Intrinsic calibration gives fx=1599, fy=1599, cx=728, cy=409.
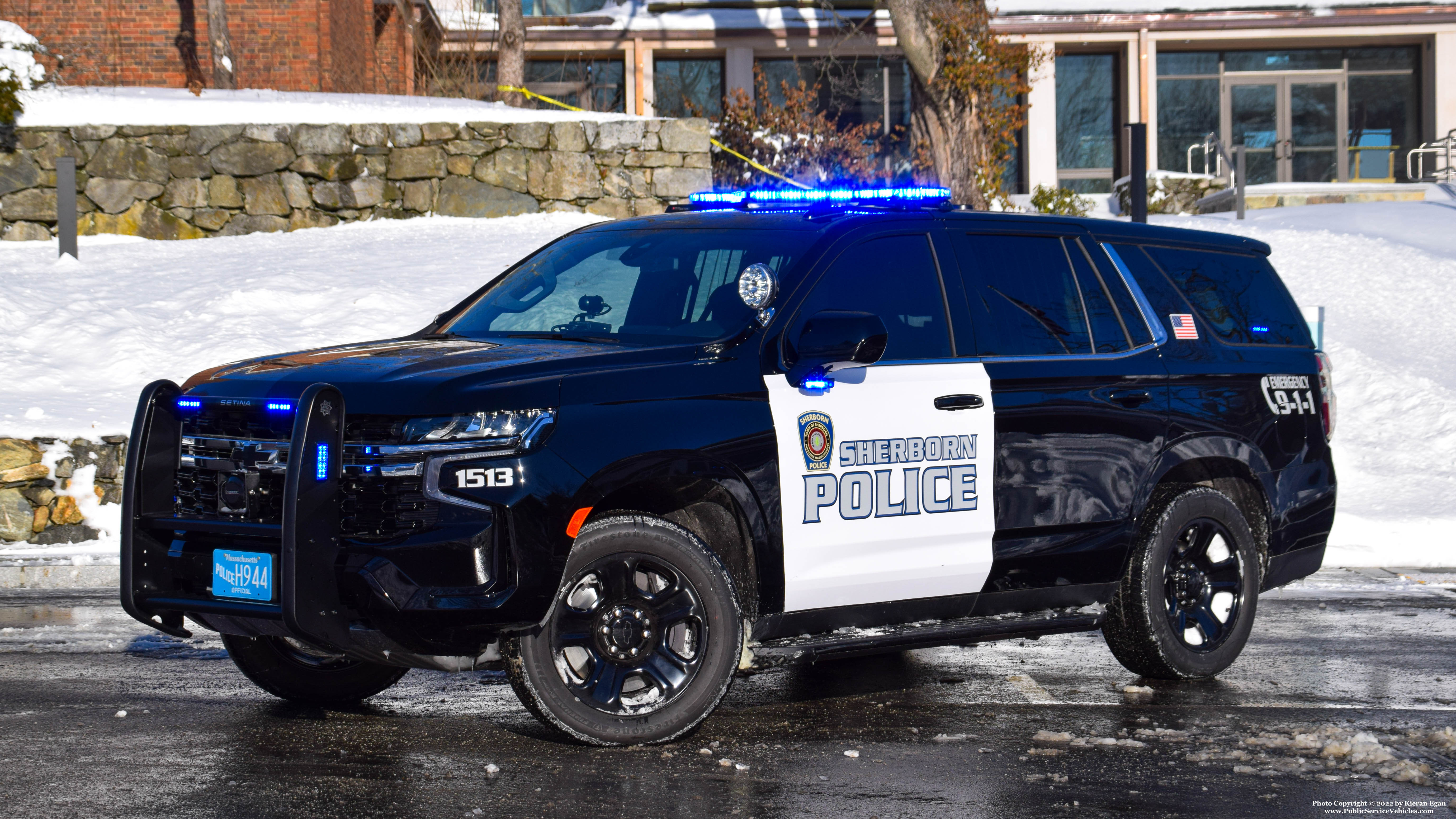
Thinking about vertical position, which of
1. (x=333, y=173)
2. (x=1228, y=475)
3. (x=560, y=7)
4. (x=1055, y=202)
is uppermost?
(x=560, y=7)

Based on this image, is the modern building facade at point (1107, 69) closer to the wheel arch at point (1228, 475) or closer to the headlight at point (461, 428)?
the wheel arch at point (1228, 475)

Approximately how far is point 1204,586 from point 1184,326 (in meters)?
1.13

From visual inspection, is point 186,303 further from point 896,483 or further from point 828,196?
point 896,483

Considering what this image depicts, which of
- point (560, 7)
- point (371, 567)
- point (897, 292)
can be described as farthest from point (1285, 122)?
point (371, 567)

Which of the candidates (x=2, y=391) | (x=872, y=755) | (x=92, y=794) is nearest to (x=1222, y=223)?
(x=2, y=391)

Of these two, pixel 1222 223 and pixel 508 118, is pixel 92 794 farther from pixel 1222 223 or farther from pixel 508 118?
pixel 1222 223

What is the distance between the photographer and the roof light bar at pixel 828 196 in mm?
6574

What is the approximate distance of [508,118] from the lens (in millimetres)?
18656

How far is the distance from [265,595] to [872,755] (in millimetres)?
2090

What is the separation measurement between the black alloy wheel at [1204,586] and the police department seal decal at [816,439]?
77.0 inches

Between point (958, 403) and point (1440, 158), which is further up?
point (1440, 158)

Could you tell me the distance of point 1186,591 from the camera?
6934 millimetres

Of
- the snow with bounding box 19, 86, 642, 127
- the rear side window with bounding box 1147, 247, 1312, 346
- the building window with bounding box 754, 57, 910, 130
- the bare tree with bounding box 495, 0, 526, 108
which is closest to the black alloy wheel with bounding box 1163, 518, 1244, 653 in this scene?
the rear side window with bounding box 1147, 247, 1312, 346

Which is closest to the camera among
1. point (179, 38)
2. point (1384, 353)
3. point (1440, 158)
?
point (1384, 353)
